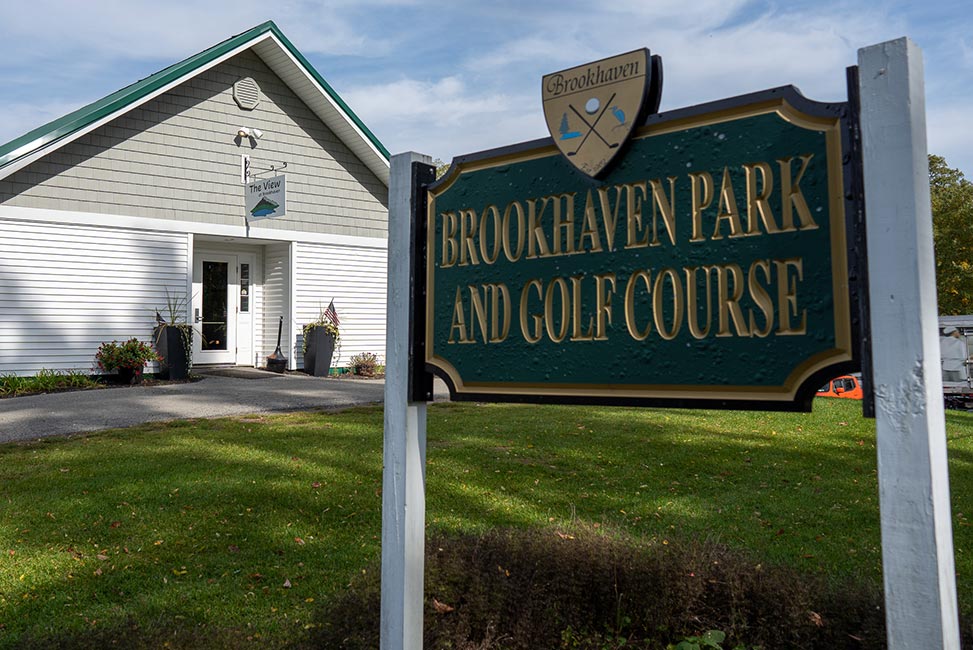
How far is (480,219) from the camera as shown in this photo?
277 centimetres

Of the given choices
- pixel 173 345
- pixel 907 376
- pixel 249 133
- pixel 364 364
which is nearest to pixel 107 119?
pixel 249 133

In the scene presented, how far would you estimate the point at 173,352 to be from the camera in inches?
546

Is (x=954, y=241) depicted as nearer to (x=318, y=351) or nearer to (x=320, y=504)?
(x=318, y=351)

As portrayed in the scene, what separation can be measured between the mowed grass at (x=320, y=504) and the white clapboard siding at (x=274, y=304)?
765 cm

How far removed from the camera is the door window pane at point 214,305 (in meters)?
16.0

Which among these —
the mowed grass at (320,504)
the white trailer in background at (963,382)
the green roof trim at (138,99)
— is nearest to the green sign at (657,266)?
the mowed grass at (320,504)

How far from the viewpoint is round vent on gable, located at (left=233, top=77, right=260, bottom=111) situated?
50.8ft

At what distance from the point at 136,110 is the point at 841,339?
48.8 feet

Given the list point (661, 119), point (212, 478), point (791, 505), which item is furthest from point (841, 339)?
point (212, 478)

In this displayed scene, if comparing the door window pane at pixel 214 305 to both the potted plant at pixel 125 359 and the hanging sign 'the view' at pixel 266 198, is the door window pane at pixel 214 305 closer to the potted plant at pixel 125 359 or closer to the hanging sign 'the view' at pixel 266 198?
the hanging sign 'the view' at pixel 266 198

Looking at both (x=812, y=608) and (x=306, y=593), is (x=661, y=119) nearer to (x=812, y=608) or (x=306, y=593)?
(x=812, y=608)

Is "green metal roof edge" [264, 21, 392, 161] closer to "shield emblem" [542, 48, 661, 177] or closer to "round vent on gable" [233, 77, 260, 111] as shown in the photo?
"round vent on gable" [233, 77, 260, 111]

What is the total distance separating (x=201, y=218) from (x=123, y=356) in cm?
320

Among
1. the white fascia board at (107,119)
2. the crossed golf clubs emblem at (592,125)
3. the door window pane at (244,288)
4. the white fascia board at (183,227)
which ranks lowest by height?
the crossed golf clubs emblem at (592,125)
